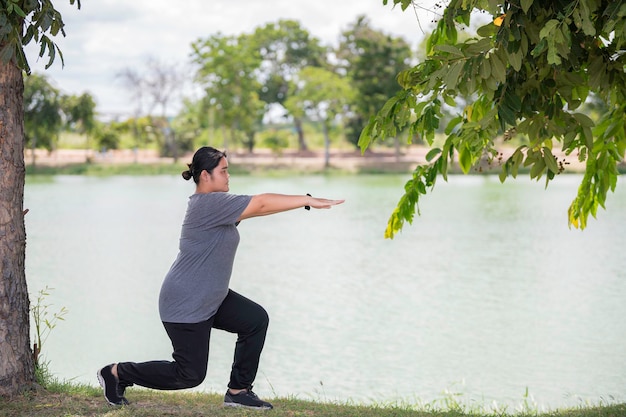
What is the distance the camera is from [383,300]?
1280cm

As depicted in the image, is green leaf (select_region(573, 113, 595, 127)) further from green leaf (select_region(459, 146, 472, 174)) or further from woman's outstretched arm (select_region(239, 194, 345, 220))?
woman's outstretched arm (select_region(239, 194, 345, 220))

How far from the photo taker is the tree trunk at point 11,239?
4824 millimetres

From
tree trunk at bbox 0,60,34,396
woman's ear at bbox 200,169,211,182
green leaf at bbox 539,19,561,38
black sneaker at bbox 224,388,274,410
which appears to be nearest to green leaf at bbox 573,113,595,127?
green leaf at bbox 539,19,561,38

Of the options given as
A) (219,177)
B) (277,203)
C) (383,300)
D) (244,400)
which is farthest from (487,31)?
(383,300)

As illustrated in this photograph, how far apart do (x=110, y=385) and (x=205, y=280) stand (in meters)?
0.84

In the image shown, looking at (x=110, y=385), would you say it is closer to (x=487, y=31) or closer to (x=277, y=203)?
(x=277, y=203)

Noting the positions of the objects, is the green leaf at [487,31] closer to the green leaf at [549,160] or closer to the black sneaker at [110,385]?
the green leaf at [549,160]

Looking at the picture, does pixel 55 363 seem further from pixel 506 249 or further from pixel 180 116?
pixel 180 116

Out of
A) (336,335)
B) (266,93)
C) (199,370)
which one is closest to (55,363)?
(336,335)

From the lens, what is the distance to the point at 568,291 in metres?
13.5

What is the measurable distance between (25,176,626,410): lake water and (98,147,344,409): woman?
54.8 inches

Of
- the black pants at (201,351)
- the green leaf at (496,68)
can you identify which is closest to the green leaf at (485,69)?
the green leaf at (496,68)

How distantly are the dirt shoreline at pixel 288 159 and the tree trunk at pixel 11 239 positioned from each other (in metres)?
39.7

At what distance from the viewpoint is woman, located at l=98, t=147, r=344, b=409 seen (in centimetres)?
429
